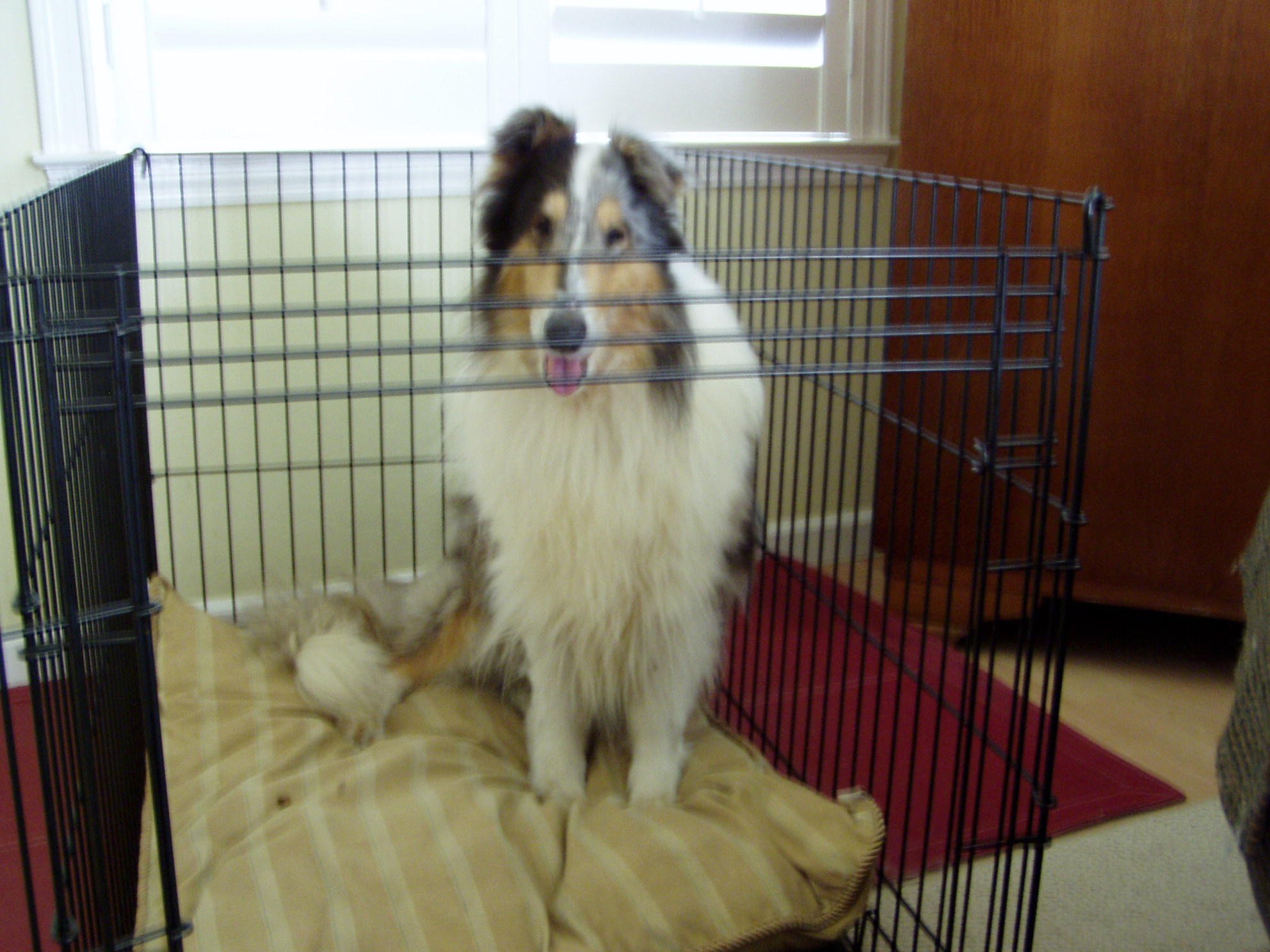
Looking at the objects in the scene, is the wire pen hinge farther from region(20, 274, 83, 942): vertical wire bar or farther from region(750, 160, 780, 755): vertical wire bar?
region(20, 274, 83, 942): vertical wire bar

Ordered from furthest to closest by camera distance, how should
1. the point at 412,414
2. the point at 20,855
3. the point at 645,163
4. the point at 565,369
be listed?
the point at 412,414, the point at 645,163, the point at 565,369, the point at 20,855

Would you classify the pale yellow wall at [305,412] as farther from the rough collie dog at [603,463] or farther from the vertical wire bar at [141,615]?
the vertical wire bar at [141,615]

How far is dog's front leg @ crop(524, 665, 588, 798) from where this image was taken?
1.68 meters

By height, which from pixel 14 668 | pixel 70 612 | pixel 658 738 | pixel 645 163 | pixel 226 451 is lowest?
pixel 14 668

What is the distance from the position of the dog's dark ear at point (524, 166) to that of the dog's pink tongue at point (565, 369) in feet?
0.81

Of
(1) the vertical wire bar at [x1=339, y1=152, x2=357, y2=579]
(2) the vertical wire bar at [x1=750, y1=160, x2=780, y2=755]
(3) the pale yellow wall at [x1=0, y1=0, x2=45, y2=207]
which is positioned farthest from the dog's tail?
(3) the pale yellow wall at [x1=0, y1=0, x2=45, y2=207]

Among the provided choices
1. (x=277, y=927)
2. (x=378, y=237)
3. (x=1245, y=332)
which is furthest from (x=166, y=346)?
(x=1245, y=332)

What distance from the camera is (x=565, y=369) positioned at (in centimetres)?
146

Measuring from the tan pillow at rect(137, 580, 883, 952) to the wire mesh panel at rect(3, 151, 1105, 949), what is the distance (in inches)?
3.9

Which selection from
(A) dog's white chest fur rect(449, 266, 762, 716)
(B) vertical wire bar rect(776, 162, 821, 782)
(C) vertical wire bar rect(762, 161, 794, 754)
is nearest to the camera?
(A) dog's white chest fur rect(449, 266, 762, 716)

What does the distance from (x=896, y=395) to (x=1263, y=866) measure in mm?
1581

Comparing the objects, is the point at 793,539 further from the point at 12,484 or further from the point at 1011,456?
the point at 12,484

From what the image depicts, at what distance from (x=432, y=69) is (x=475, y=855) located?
5.29 ft

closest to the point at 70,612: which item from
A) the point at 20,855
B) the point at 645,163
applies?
the point at 20,855
